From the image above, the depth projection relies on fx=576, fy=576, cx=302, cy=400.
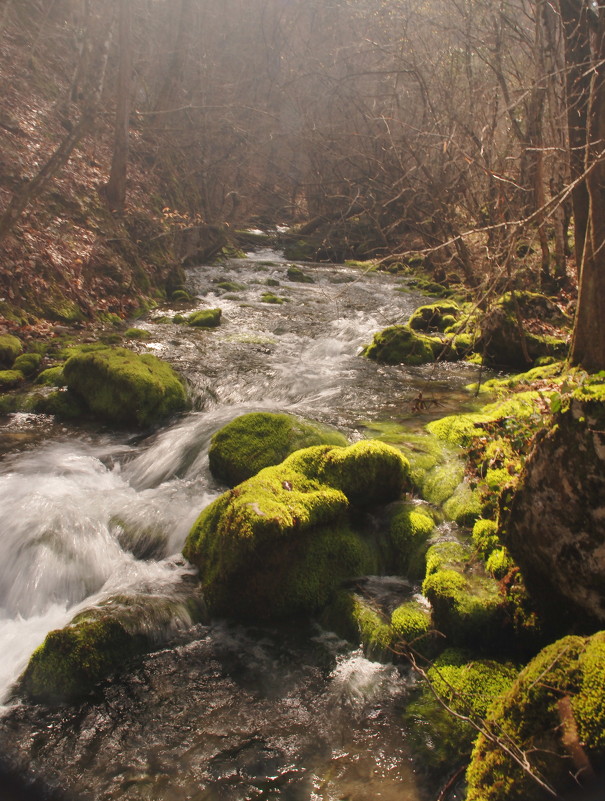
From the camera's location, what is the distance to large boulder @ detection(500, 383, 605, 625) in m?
3.38

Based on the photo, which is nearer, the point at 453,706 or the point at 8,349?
the point at 453,706

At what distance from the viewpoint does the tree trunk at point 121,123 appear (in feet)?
55.3

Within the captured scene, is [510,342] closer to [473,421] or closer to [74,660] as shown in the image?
[473,421]

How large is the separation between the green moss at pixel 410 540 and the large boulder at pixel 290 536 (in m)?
0.21

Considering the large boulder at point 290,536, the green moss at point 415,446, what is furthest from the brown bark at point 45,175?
the large boulder at point 290,536

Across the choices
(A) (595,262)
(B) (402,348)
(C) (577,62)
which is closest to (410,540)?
(A) (595,262)

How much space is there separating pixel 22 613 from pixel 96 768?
6.20 feet

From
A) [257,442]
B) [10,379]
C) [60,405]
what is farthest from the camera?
[10,379]

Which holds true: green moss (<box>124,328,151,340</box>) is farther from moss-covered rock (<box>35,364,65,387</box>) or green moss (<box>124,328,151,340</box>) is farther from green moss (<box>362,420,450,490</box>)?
green moss (<box>362,420,450,490</box>)

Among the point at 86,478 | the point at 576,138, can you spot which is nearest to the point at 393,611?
the point at 86,478

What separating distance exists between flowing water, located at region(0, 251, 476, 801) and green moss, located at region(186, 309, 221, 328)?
3940 millimetres

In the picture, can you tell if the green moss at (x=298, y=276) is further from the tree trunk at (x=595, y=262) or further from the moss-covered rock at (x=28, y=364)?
the tree trunk at (x=595, y=262)

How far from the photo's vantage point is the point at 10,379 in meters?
8.97

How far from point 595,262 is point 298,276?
14.7m
